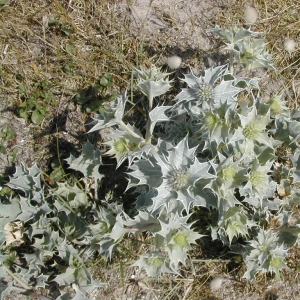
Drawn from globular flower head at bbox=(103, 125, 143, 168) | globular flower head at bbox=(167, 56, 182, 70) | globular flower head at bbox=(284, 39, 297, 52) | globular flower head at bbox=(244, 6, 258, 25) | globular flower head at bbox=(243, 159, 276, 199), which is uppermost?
globular flower head at bbox=(244, 6, 258, 25)

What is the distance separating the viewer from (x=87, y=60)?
3.24 metres

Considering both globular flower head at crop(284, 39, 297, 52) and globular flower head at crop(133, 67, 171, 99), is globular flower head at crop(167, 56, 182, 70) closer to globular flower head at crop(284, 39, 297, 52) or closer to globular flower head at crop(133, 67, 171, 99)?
globular flower head at crop(133, 67, 171, 99)

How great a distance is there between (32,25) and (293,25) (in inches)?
86.1

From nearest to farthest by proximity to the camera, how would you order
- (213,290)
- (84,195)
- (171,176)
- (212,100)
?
1. (171,176)
2. (212,100)
3. (84,195)
4. (213,290)

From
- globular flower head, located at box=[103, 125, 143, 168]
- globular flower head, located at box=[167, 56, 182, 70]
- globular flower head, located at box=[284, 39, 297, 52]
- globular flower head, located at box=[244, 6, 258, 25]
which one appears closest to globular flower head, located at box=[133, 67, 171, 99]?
globular flower head, located at box=[103, 125, 143, 168]

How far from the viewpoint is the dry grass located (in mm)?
3176

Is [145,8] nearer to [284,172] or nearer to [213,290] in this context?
[284,172]

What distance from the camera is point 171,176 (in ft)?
7.55

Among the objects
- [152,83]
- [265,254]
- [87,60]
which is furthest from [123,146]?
[265,254]

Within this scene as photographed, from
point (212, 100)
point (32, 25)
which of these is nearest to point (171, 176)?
point (212, 100)

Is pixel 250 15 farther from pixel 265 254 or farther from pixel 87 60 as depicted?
pixel 265 254

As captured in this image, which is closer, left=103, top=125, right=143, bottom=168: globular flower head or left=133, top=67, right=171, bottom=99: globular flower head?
left=133, top=67, right=171, bottom=99: globular flower head

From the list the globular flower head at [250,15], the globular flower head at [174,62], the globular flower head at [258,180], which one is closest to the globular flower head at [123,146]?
the globular flower head at [258,180]

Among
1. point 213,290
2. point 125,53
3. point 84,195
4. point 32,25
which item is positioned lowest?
point 213,290
